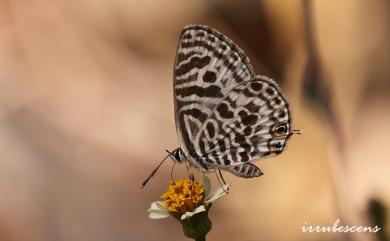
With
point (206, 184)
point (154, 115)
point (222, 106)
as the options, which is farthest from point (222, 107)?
point (154, 115)

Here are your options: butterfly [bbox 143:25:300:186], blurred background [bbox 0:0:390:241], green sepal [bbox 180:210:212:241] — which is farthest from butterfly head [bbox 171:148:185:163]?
Answer: blurred background [bbox 0:0:390:241]

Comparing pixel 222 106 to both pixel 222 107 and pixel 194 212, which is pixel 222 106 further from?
pixel 194 212

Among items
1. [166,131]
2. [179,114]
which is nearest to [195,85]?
[179,114]

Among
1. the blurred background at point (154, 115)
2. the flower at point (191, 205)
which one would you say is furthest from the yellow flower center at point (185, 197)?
the blurred background at point (154, 115)

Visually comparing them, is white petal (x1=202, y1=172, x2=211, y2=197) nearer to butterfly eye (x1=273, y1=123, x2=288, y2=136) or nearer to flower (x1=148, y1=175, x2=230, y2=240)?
flower (x1=148, y1=175, x2=230, y2=240)

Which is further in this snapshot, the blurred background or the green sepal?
the blurred background

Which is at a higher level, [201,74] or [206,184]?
[201,74]

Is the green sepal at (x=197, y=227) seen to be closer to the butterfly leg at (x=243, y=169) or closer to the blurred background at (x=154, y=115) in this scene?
the butterfly leg at (x=243, y=169)
